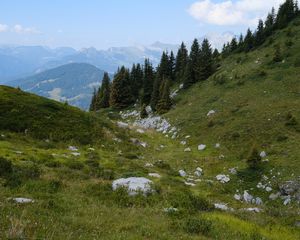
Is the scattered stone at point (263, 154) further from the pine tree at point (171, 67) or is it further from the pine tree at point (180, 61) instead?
the pine tree at point (171, 67)

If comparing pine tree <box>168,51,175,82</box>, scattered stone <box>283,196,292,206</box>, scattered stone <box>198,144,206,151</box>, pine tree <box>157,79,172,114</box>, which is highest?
pine tree <box>168,51,175,82</box>

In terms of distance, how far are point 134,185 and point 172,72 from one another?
72.5 metres

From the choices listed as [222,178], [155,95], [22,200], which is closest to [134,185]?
[22,200]

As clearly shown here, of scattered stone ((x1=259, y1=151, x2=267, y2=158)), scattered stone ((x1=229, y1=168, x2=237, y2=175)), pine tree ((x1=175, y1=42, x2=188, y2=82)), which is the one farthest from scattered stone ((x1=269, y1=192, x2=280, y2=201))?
pine tree ((x1=175, y1=42, x2=188, y2=82))

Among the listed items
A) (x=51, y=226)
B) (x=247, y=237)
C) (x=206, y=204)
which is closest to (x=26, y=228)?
(x=51, y=226)

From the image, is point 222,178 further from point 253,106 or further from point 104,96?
point 104,96

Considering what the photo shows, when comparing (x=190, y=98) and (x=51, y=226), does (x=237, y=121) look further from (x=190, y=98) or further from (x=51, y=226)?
(x=51, y=226)

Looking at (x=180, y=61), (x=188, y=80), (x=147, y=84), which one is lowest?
(x=147, y=84)

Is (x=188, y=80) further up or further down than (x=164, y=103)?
further up

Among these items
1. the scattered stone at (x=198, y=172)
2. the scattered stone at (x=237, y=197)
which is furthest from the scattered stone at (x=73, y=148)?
the scattered stone at (x=237, y=197)

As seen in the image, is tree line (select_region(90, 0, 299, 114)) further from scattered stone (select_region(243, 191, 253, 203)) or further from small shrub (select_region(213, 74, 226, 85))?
scattered stone (select_region(243, 191, 253, 203))

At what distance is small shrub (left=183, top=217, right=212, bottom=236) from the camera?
34.8 ft

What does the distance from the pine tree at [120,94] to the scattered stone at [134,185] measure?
63.1m

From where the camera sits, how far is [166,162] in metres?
29.2
